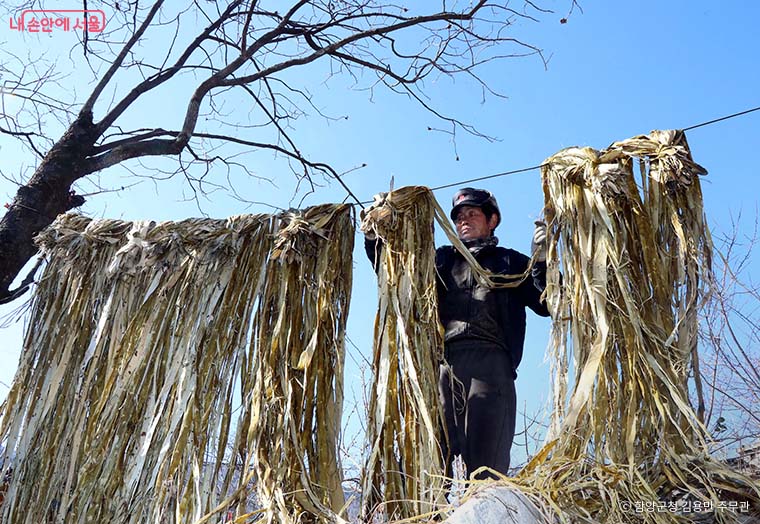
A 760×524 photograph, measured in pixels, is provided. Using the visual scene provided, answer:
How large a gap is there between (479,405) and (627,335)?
64 centimetres

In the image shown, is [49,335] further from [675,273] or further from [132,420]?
[675,273]

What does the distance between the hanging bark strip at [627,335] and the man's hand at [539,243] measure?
81 millimetres

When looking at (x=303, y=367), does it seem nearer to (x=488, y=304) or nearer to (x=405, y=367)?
(x=405, y=367)

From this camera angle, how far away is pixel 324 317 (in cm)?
258

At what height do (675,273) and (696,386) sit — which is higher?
(675,273)

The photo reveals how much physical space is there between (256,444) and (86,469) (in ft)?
2.45

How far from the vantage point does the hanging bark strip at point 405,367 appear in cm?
222

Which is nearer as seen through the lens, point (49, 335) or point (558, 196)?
point (558, 196)

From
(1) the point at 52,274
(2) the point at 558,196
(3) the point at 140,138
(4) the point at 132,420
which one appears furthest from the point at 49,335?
(2) the point at 558,196

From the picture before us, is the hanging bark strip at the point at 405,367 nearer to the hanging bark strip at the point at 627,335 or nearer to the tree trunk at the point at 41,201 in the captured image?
the hanging bark strip at the point at 627,335

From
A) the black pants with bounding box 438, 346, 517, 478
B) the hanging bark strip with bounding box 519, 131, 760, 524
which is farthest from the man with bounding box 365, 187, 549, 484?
the hanging bark strip with bounding box 519, 131, 760, 524

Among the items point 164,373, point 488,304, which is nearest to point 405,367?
point 488,304

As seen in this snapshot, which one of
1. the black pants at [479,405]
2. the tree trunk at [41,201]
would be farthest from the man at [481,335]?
the tree trunk at [41,201]

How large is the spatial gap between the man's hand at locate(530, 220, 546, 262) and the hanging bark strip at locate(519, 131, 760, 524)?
0.08m
